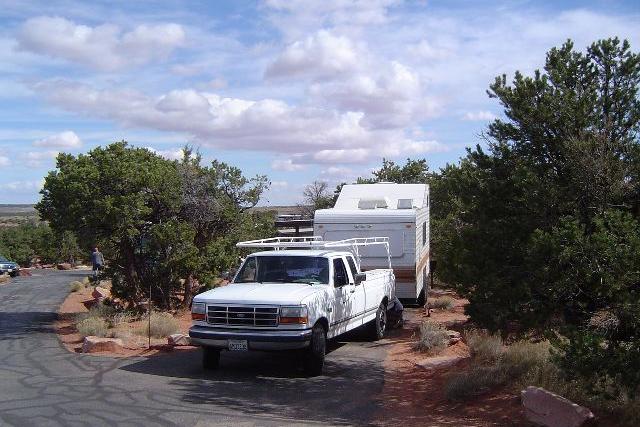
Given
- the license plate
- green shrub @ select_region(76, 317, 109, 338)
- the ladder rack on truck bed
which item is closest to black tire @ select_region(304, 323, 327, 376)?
the license plate

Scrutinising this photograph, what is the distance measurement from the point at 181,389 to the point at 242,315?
1.40 m

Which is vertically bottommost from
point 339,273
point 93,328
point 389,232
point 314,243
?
point 93,328

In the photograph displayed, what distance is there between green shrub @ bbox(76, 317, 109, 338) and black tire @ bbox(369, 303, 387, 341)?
212 inches

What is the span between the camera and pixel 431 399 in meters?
8.93

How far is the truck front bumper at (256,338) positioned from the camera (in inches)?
385

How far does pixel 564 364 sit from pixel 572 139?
2.72 meters

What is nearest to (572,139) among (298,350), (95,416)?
(298,350)

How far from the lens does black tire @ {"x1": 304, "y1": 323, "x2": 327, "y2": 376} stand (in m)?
10.1

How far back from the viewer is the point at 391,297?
1484 cm

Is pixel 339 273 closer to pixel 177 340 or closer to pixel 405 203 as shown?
pixel 177 340

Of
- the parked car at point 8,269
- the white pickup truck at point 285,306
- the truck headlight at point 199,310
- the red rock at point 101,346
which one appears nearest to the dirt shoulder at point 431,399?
the white pickup truck at point 285,306

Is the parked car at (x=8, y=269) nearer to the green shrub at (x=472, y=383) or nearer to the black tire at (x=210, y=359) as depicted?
the black tire at (x=210, y=359)

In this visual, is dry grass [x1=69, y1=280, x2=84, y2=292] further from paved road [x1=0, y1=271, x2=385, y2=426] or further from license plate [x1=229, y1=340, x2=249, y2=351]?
license plate [x1=229, y1=340, x2=249, y2=351]

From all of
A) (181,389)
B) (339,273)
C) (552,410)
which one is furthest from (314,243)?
(552,410)
